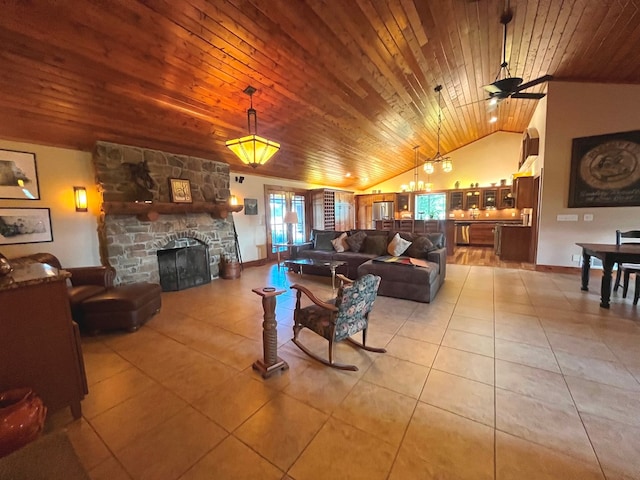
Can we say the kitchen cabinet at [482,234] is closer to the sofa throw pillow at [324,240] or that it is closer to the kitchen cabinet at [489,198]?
the kitchen cabinet at [489,198]

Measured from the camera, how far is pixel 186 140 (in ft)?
14.3

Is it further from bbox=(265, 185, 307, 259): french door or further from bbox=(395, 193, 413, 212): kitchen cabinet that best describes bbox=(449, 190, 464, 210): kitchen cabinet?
bbox=(265, 185, 307, 259): french door

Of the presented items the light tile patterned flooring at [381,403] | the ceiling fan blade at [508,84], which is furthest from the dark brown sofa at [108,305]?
the ceiling fan blade at [508,84]

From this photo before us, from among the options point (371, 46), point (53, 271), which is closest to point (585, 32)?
point (371, 46)

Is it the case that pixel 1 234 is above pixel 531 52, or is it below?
below

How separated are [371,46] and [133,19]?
2407 mm

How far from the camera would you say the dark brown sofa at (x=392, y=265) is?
3.68m

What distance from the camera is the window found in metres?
10.1

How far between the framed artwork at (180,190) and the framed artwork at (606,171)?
7208 mm

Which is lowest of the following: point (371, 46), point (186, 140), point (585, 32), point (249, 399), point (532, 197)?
point (249, 399)

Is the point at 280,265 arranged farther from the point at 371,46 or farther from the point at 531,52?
the point at 531,52

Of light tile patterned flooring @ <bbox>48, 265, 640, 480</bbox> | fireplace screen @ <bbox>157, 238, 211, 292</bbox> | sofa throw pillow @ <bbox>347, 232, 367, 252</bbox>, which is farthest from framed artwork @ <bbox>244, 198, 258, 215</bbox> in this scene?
light tile patterned flooring @ <bbox>48, 265, 640, 480</bbox>

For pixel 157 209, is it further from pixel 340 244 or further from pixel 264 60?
pixel 340 244

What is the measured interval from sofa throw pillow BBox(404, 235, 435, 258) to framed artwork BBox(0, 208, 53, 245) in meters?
5.40
